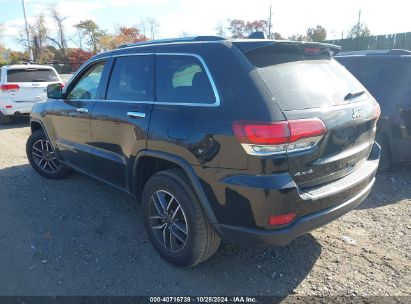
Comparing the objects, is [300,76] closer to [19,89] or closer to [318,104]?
[318,104]

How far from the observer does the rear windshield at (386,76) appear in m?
4.80

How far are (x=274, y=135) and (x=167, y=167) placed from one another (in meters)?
1.21

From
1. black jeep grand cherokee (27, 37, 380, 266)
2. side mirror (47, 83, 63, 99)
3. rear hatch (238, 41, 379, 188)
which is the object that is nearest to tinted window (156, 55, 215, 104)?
black jeep grand cherokee (27, 37, 380, 266)

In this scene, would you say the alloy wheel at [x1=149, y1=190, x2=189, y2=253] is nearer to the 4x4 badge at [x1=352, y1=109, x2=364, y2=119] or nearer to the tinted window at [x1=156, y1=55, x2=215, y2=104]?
the tinted window at [x1=156, y1=55, x2=215, y2=104]

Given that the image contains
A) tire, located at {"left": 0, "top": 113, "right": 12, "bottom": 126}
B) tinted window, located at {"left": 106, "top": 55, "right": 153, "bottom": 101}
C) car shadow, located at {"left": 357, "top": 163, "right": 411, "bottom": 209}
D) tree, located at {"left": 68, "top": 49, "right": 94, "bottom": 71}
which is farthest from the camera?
tree, located at {"left": 68, "top": 49, "right": 94, "bottom": 71}

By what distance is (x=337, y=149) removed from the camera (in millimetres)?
2699

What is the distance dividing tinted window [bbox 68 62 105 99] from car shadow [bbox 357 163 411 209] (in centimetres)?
335

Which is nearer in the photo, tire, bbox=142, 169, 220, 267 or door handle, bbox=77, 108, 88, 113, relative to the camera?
tire, bbox=142, 169, 220, 267

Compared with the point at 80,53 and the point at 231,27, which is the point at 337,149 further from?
the point at 80,53

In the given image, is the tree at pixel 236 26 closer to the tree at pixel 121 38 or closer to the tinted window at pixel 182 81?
the tree at pixel 121 38

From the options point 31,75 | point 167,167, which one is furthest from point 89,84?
point 31,75

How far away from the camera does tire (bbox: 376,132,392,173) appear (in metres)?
4.82

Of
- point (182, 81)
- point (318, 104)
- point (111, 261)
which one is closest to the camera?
point (318, 104)

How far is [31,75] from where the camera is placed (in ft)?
32.7
